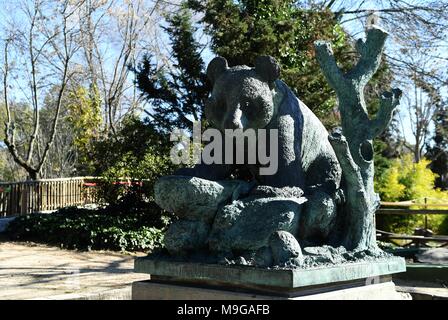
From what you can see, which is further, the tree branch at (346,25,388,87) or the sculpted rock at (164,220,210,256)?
the tree branch at (346,25,388,87)

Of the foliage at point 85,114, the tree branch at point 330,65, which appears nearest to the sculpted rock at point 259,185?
the tree branch at point 330,65

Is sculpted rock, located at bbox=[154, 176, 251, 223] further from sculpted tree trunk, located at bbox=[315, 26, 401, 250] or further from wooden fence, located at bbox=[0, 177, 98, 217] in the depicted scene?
wooden fence, located at bbox=[0, 177, 98, 217]

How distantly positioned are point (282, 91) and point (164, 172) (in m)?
9.56

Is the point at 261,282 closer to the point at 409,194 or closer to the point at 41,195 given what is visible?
the point at 409,194

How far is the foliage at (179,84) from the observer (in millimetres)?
14328

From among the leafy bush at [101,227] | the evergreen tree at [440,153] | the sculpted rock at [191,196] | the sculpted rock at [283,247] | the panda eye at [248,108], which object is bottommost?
the leafy bush at [101,227]

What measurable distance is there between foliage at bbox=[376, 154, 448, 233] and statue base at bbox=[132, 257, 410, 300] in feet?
38.7

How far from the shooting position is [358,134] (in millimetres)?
4129

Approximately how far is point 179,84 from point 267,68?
10987 millimetres

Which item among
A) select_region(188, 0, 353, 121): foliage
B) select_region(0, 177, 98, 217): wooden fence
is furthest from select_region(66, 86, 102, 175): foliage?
select_region(188, 0, 353, 121): foliage

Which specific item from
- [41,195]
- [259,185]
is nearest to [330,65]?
[259,185]

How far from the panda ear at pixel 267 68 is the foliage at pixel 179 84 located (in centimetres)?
1017

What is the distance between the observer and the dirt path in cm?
755

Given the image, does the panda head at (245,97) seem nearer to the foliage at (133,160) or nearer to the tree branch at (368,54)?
the tree branch at (368,54)
